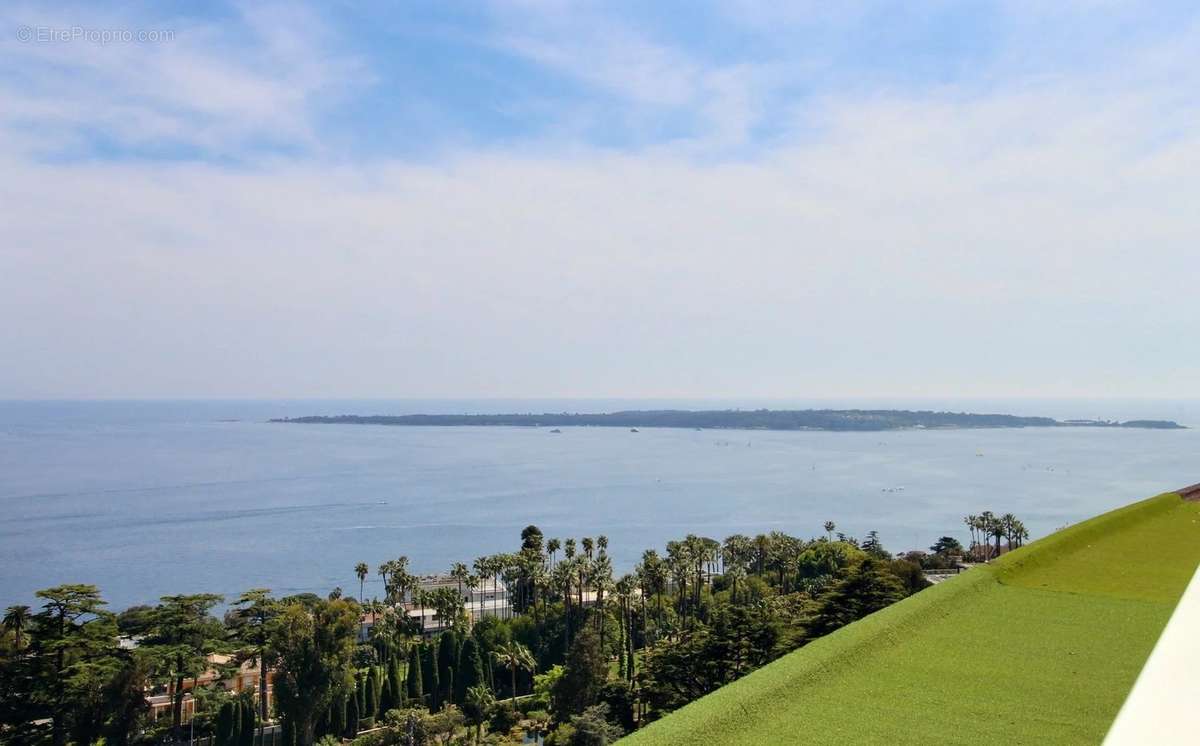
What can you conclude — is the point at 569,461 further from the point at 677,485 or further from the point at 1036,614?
the point at 1036,614

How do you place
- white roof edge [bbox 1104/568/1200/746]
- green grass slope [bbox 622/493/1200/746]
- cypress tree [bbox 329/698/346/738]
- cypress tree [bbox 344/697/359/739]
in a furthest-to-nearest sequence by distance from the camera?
1. cypress tree [bbox 344/697/359/739]
2. cypress tree [bbox 329/698/346/738]
3. green grass slope [bbox 622/493/1200/746]
4. white roof edge [bbox 1104/568/1200/746]

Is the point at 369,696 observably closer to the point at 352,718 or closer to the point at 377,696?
the point at 377,696

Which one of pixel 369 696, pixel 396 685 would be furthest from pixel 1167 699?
pixel 396 685

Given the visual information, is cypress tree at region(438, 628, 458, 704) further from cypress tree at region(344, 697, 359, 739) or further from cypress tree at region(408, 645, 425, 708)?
cypress tree at region(344, 697, 359, 739)

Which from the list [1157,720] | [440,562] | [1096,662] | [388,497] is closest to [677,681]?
[1096,662]

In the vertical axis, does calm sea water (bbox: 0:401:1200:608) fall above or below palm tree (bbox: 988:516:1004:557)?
below

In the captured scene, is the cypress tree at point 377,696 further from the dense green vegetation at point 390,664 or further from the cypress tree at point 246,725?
the cypress tree at point 246,725

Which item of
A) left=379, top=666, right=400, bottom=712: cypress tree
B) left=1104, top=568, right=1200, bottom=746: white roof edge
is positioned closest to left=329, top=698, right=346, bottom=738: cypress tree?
left=379, top=666, right=400, bottom=712: cypress tree

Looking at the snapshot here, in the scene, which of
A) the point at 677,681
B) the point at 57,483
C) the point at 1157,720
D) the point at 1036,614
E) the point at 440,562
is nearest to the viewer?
the point at 1157,720
